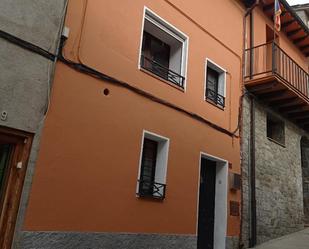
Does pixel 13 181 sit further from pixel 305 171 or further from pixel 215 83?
pixel 305 171

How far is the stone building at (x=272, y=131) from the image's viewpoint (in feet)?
27.6

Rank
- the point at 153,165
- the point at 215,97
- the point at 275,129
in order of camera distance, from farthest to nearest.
→ the point at 275,129 → the point at 215,97 → the point at 153,165

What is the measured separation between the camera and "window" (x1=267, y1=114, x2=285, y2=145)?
10.2m

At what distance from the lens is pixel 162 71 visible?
702 centimetres

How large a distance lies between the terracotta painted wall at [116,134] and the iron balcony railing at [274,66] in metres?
1.99

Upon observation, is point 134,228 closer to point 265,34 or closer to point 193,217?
point 193,217

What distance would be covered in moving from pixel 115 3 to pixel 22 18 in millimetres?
1943

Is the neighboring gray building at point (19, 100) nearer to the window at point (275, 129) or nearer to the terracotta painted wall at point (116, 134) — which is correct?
the terracotta painted wall at point (116, 134)

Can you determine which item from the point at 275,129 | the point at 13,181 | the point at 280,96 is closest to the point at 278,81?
the point at 280,96

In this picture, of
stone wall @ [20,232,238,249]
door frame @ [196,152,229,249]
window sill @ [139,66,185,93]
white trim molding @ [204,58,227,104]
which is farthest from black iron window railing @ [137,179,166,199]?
white trim molding @ [204,58,227,104]

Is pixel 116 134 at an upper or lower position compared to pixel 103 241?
upper

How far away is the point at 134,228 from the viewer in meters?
5.57

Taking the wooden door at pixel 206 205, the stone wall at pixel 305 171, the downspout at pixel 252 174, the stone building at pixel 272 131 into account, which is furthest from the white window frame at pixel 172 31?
the stone wall at pixel 305 171

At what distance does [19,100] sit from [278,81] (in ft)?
21.7
